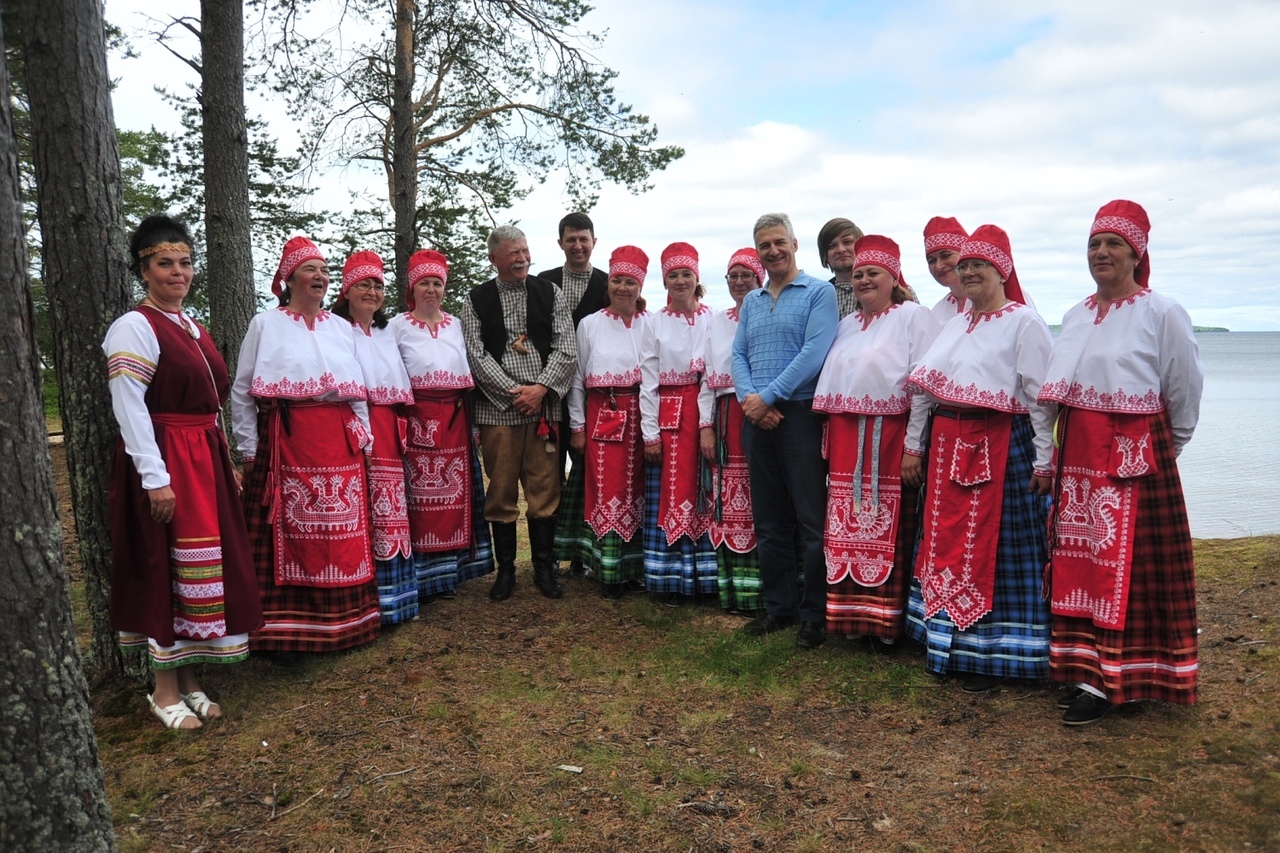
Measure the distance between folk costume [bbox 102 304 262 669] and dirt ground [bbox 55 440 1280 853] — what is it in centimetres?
42

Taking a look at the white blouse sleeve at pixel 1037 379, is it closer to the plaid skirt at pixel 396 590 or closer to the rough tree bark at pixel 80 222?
the plaid skirt at pixel 396 590

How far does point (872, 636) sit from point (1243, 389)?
33422 mm

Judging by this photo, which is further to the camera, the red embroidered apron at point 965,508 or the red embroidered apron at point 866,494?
the red embroidered apron at point 866,494

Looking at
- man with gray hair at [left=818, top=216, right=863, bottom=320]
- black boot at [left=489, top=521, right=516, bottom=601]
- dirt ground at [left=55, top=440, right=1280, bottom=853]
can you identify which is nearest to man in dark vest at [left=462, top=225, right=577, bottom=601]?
black boot at [left=489, top=521, right=516, bottom=601]

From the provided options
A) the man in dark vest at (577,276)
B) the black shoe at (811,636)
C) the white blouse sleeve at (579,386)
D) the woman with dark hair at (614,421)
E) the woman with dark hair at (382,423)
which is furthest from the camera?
the man in dark vest at (577,276)

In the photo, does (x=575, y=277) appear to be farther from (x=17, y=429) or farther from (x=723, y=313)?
(x=17, y=429)

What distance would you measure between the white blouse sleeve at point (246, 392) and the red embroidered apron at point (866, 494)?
267 centimetres

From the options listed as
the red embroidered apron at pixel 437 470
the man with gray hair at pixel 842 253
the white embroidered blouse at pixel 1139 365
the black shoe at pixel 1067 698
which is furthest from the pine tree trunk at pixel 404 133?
the black shoe at pixel 1067 698

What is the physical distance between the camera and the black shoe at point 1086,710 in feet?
11.4

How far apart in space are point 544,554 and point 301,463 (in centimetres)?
160

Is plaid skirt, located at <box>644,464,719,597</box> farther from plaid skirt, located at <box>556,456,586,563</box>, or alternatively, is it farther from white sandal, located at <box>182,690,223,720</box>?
white sandal, located at <box>182,690,223,720</box>

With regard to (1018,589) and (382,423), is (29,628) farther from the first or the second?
(1018,589)

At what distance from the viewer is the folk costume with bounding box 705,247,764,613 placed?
4.79 metres

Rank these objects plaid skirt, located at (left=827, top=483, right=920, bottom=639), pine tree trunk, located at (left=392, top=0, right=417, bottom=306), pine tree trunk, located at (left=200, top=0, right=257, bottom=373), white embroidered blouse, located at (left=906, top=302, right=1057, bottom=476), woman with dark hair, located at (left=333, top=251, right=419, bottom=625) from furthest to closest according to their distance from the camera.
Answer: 1. pine tree trunk, located at (left=392, top=0, right=417, bottom=306)
2. pine tree trunk, located at (left=200, top=0, right=257, bottom=373)
3. woman with dark hair, located at (left=333, top=251, right=419, bottom=625)
4. plaid skirt, located at (left=827, top=483, right=920, bottom=639)
5. white embroidered blouse, located at (left=906, top=302, right=1057, bottom=476)
